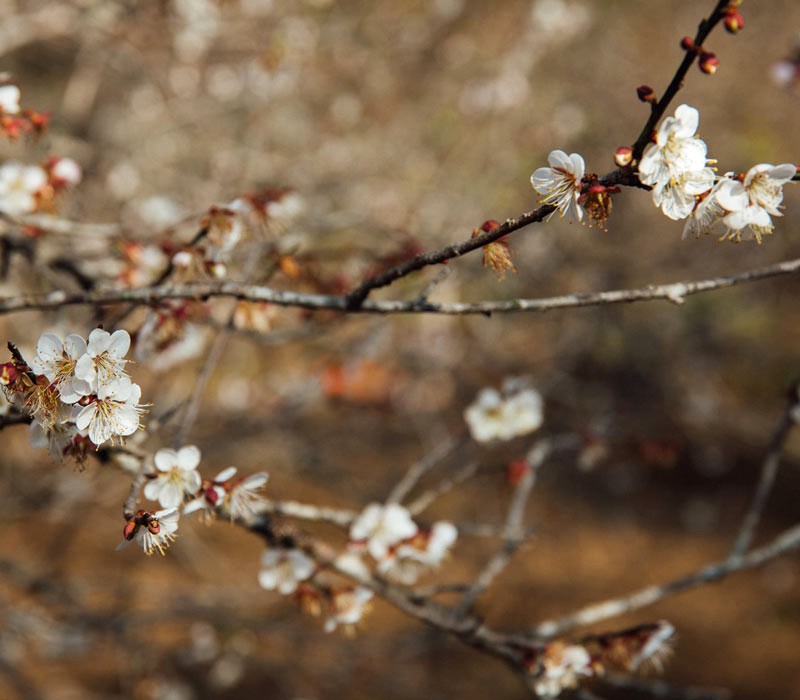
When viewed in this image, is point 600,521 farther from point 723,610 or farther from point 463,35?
point 463,35

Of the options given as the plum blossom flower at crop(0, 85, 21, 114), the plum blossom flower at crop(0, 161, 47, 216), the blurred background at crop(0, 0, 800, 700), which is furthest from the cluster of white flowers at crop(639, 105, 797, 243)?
the blurred background at crop(0, 0, 800, 700)

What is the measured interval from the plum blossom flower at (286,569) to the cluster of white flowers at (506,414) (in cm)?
61

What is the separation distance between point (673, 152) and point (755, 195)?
0.49ft

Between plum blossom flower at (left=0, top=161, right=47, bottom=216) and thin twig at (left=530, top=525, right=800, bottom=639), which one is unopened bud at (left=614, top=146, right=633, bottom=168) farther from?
plum blossom flower at (left=0, top=161, right=47, bottom=216)

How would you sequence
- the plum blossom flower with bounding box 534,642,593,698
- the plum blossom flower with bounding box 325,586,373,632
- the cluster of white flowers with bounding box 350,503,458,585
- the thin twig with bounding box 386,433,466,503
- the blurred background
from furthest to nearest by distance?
the blurred background, the thin twig with bounding box 386,433,466,503, the cluster of white flowers with bounding box 350,503,458,585, the plum blossom flower with bounding box 325,586,373,632, the plum blossom flower with bounding box 534,642,593,698

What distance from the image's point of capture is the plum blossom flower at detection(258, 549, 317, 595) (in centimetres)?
124

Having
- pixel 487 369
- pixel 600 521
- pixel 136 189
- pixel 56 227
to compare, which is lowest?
pixel 56 227

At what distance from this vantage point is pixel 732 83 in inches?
247

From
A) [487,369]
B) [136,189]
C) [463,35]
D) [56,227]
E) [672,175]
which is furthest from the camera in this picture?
[463,35]

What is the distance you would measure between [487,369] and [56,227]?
10.7ft

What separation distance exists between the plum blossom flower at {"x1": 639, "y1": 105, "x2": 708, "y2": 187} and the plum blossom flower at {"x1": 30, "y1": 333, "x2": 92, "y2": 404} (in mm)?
709

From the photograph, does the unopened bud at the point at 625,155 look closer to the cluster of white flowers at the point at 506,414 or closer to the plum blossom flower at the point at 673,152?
the plum blossom flower at the point at 673,152

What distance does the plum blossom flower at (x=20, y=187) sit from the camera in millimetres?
1506

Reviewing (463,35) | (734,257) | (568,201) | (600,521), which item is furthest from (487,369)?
(568,201)
